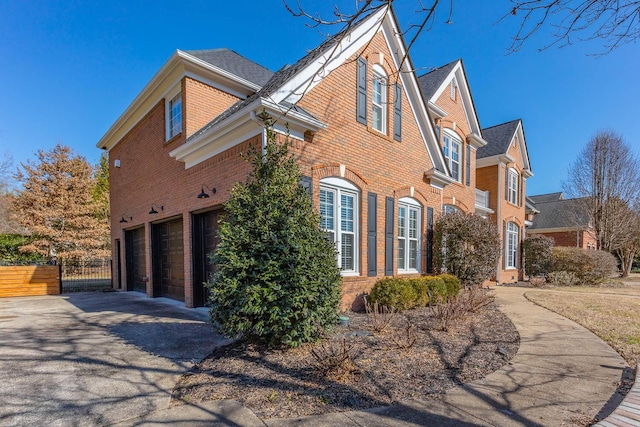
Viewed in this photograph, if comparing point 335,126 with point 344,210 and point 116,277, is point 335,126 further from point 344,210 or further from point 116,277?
point 116,277

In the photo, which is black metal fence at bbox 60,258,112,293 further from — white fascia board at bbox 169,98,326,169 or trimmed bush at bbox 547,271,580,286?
trimmed bush at bbox 547,271,580,286

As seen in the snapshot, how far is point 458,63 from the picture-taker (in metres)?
14.1

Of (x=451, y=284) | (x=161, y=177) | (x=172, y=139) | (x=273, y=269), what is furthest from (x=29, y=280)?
(x=451, y=284)

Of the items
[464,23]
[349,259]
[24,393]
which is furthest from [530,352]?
[24,393]

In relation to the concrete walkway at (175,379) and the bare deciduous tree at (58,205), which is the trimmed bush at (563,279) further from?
the bare deciduous tree at (58,205)

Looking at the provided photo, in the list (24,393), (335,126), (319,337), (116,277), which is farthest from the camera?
(116,277)

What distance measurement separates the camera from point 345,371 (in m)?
4.00

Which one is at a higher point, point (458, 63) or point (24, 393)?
point (458, 63)

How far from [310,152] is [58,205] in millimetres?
20575

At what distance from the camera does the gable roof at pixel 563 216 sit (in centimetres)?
2352

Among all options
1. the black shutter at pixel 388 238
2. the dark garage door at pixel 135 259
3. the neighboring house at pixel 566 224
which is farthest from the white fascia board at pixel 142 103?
the neighboring house at pixel 566 224

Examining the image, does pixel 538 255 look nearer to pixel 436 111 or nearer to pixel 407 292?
pixel 436 111

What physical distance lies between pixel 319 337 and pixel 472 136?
511 inches

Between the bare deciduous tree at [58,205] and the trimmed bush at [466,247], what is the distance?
21.1 m
